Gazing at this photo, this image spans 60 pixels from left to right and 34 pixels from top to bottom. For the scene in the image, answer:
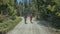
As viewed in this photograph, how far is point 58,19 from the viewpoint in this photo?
66.7ft

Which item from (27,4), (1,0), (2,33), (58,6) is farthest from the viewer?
(27,4)

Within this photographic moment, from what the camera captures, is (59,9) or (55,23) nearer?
(59,9)

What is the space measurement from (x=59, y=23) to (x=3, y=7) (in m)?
11.9

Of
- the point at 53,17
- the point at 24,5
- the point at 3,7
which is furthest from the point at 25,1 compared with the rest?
the point at 53,17

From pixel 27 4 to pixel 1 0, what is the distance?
7212cm

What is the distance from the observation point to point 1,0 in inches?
755

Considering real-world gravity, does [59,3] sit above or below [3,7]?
above

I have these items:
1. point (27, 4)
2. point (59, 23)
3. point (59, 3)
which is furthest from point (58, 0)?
point (27, 4)

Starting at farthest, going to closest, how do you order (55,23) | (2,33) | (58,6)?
1. (55,23)
2. (58,6)
3. (2,33)

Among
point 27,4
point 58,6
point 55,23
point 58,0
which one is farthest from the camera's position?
point 27,4

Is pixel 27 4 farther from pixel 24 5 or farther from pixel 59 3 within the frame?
pixel 59 3

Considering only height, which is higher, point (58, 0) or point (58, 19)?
point (58, 0)

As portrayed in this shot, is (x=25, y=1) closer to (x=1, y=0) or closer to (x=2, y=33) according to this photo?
(x=1, y=0)

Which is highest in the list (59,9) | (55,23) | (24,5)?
(59,9)
